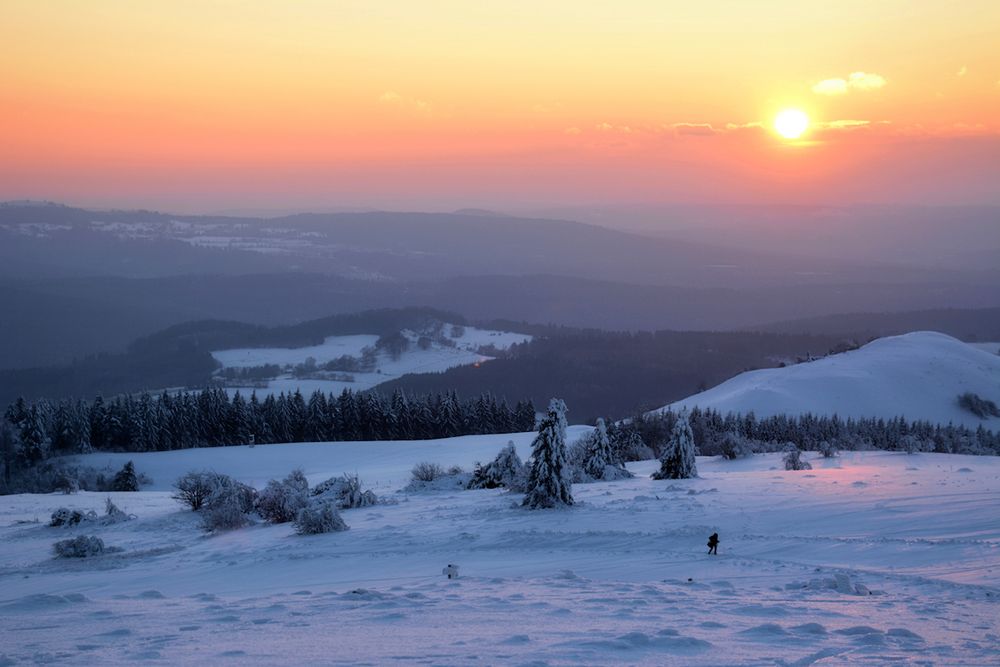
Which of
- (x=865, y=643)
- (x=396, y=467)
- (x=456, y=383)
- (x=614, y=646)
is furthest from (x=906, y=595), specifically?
(x=456, y=383)

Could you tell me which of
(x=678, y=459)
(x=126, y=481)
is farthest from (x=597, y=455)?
(x=126, y=481)

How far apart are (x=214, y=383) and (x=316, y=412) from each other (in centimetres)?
5718

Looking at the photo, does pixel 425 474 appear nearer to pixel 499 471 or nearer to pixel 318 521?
pixel 499 471

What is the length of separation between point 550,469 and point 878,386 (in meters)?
64.6

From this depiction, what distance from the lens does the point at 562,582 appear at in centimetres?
1795

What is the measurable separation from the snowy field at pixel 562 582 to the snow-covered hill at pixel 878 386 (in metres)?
43.6

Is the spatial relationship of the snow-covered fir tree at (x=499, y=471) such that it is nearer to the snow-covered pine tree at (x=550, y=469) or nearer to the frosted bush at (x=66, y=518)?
the snow-covered pine tree at (x=550, y=469)

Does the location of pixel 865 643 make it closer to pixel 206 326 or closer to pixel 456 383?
pixel 456 383

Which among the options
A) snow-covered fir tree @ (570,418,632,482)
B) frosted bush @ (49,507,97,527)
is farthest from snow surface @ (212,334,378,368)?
frosted bush @ (49,507,97,527)

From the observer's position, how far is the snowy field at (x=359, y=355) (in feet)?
404

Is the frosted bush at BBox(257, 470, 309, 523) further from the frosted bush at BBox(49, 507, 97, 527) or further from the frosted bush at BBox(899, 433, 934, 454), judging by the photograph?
the frosted bush at BBox(899, 433, 934, 454)

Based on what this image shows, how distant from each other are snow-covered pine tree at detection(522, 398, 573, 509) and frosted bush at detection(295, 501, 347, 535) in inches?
252

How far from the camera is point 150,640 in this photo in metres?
13.5

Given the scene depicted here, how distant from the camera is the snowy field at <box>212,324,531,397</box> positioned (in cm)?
12300
